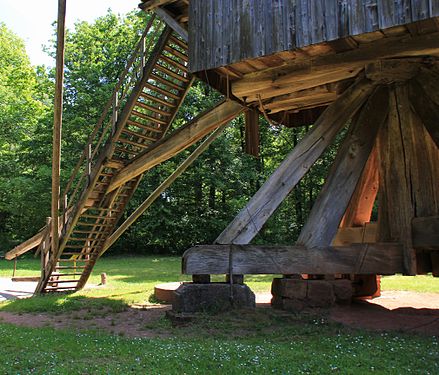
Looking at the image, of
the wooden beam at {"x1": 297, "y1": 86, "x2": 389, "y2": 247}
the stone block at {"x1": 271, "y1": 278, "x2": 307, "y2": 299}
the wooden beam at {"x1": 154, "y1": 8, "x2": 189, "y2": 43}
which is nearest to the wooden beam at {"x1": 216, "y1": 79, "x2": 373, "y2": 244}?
the wooden beam at {"x1": 297, "y1": 86, "x2": 389, "y2": 247}

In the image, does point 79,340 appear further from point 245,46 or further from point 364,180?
point 364,180

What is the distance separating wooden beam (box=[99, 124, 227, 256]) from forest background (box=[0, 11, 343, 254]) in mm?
15415

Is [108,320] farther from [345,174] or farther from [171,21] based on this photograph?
[171,21]

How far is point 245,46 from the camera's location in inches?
279

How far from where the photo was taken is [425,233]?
6453mm

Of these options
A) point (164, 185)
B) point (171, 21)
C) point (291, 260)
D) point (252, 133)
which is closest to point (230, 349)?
point (291, 260)

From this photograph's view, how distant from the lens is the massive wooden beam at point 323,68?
656cm

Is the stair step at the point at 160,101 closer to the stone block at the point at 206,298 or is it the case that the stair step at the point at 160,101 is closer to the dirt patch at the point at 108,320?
the dirt patch at the point at 108,320

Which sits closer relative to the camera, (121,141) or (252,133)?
(121,141)

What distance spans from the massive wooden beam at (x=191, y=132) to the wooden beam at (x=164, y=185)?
997 millimetres

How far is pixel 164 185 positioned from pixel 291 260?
5.02m

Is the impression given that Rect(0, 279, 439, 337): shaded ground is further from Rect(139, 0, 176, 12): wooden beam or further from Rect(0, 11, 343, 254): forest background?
Rect(0, 11, 343, 254): forest background

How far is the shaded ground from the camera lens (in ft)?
21.2

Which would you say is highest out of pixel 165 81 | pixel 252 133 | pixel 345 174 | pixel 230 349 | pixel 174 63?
pixel 174 63
